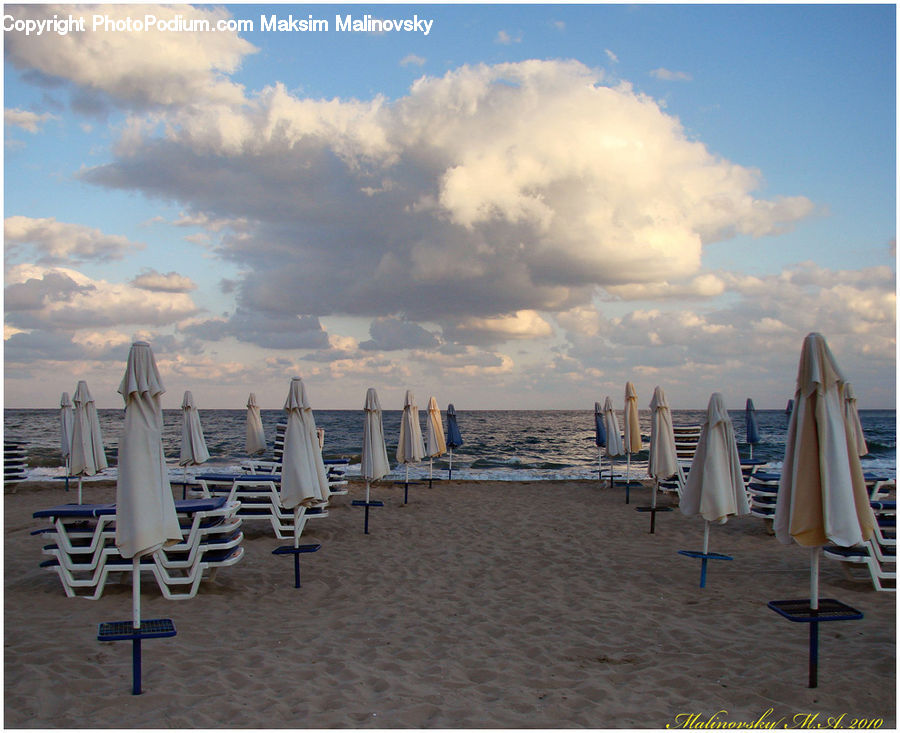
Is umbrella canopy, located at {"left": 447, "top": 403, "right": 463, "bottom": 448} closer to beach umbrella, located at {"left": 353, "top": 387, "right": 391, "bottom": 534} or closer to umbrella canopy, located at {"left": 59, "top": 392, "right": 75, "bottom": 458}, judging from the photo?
beach umbrella, located at {"left": 353, "top": 387, "right": 391, "bottom": 534}

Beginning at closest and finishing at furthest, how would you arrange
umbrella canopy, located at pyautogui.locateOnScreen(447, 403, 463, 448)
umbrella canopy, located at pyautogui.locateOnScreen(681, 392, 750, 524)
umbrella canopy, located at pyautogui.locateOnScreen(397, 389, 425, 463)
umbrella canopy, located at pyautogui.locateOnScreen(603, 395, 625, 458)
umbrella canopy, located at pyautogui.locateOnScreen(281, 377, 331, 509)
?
1. umbrella canopy, located at pyautogui.locateOnScreen(681, 392, 750, 524)
2. umbrella canopy, located at pyautogui.locateOnScreen(281, 377, 331, 509)
3. umbrella canopy, located at pyautogui.locateOnScreen(397, 389, 425, 463)
4. umbrella canopy, located at pyautogui.locateOnScreen(603, 395, 625, 458)
5. umbrella canopy, located at pyautogui.locateOnScreen(447, 403, 463, 448)

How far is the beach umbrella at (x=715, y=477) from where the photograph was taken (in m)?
7.36

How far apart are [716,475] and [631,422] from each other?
24.5ft

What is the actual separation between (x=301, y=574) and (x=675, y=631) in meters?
4.89

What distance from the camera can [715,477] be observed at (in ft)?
24.3

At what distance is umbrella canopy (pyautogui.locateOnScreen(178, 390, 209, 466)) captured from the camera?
13227 millimetres

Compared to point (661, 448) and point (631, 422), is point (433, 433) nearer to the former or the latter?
point (631, 422)

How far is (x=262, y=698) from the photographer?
14.9 ft

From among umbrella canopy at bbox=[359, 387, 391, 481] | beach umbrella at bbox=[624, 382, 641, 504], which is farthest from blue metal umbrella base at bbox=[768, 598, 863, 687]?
beach umbrella at bbox=[624, 382, 641, 504]

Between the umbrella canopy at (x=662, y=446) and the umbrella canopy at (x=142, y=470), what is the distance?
8020 millimetres

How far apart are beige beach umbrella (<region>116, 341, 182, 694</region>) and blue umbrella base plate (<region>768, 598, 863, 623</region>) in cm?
476

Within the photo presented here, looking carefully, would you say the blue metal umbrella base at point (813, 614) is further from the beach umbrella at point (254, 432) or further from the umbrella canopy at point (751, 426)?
the umbrella canopy at point (751, 426)

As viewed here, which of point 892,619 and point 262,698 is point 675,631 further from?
point 262,698

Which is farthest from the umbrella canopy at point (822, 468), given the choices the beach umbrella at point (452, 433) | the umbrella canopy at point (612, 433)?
the beach umbrella at point (452, 433)
